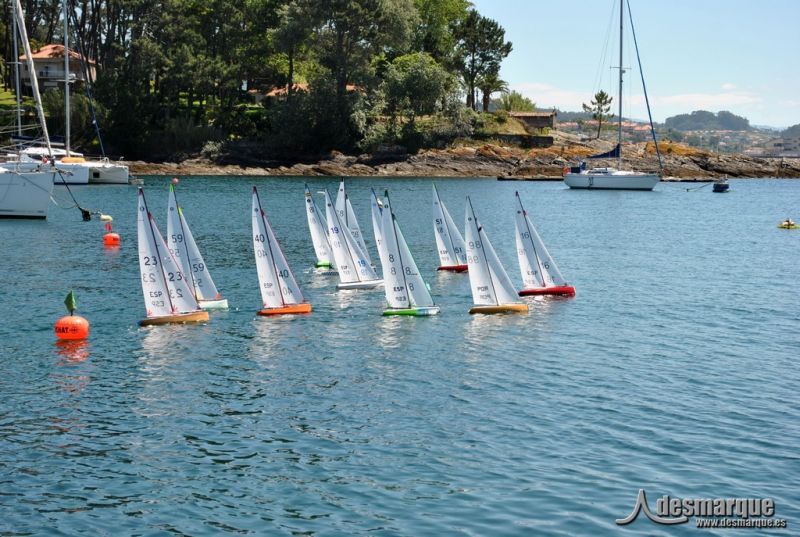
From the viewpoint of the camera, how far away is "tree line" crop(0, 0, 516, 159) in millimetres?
150125

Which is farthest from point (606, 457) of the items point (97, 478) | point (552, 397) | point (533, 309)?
point (533, 309)

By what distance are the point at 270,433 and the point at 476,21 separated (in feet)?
501

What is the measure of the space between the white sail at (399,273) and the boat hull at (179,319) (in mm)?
8783

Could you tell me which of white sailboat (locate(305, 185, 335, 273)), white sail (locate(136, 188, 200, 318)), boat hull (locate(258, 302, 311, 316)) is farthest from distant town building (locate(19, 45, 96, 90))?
white sail (locate(136, 188, 200, 318))

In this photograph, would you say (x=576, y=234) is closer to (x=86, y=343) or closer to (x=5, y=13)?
(x=86, y=343)

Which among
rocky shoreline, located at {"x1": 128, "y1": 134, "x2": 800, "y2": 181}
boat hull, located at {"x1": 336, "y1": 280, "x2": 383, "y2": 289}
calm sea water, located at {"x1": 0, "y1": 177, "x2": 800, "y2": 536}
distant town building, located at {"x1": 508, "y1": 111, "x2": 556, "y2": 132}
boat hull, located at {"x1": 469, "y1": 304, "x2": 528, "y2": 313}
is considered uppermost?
distant town building, located at {"x1": 508, "y1": 111, "x2": 556, "y2": 132}

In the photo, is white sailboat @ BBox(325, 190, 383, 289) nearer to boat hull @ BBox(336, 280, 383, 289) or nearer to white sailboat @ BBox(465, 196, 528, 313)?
boat hull @ BBox(336, 280, 383, 289)

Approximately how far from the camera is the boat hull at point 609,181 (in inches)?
5797

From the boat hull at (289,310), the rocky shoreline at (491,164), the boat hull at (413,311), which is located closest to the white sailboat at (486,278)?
the boat hull at (413,311)

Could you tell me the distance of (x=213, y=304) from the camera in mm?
47281

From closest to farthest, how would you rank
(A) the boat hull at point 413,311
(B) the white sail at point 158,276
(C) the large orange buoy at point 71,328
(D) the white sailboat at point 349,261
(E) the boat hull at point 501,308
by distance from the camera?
(C) the large orange buoy at point 71,328
(B) the white sail at point 158,276
(A) the boat hull at point 413,311
(E) the boat hull at point 501,308
(D) the white sailboat at point 349,261

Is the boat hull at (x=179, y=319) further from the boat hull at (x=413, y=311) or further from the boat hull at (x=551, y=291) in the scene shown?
the boat hull at (x=551, y=291)

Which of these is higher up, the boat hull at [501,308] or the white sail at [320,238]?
the white sail at [320,238]

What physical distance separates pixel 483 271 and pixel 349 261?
1126 centimetres
